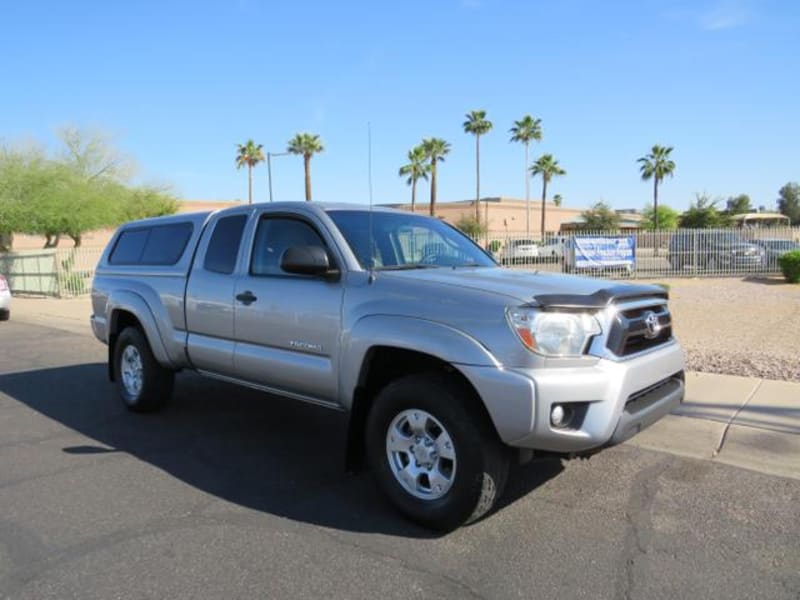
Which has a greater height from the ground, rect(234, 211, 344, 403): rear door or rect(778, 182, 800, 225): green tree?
rect(778, 182, 800, 225): green tree

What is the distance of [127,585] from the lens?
3.23 m

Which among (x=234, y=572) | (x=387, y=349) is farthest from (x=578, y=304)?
(x=234, y=572)

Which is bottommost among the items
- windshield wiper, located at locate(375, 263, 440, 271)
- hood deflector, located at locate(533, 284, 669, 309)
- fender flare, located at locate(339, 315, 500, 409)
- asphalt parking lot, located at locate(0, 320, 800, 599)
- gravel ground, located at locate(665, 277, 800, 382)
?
asphalt parking lot, located at locate(0, 320, 800, 599)

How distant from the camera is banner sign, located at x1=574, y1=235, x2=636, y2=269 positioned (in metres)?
24.4

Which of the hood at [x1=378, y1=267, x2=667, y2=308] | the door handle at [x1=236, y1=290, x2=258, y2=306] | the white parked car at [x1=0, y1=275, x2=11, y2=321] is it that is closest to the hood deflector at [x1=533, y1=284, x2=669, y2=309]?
the hood at [x1=378, y1=267, x2=667, y2=308]

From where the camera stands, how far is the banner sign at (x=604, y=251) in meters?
24.4

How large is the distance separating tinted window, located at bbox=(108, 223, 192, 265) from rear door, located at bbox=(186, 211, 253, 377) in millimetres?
460

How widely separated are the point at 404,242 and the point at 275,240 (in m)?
1.02

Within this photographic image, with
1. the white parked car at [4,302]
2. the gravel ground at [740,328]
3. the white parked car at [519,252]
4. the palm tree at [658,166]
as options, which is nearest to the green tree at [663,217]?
the palm tree at [658,166]

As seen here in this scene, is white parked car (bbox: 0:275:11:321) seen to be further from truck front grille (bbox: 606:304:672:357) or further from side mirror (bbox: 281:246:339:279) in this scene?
truck front grille (bbox: 606:304:672:357)

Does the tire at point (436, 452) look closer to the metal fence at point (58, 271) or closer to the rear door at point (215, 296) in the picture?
the rear door at point (215, 296)

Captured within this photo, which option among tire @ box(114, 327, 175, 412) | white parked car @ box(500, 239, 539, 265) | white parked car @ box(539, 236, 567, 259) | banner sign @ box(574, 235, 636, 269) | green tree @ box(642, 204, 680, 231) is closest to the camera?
tire @ box(114, 327, 175, 412)

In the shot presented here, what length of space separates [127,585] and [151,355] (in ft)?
10.8

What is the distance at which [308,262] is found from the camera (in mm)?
4258
